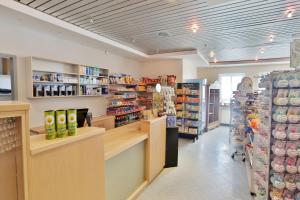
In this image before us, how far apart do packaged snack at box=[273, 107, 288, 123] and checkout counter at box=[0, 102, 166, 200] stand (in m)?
1.98

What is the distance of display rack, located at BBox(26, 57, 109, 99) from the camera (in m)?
3.83

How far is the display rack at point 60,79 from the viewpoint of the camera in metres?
3.83

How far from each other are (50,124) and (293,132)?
263cm

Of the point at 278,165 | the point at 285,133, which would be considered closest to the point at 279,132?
the point at 285,133

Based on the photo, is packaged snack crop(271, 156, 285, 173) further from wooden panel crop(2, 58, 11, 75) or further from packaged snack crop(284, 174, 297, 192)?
wooden panel crop(2, 58, 11, 75)

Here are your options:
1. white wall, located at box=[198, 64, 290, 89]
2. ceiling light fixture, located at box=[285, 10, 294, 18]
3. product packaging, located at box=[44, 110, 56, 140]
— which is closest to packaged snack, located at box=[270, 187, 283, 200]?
product packaging, located at box=[44, 110, 56, 140]

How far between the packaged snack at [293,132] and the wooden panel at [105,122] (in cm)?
415

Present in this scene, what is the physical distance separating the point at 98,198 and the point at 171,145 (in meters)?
2.53

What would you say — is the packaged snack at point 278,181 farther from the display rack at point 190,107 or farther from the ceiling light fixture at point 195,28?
the display rack at point 190,107

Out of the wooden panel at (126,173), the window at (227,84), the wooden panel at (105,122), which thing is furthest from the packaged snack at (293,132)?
the window at (227,84)

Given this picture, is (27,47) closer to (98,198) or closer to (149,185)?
(98,198)

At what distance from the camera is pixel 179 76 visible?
288 inches

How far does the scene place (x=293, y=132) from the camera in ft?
7.22

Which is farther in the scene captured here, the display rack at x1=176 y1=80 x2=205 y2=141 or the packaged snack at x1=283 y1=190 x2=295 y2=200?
the display rack at x1=176 y1=80 x2=205 y2=141
